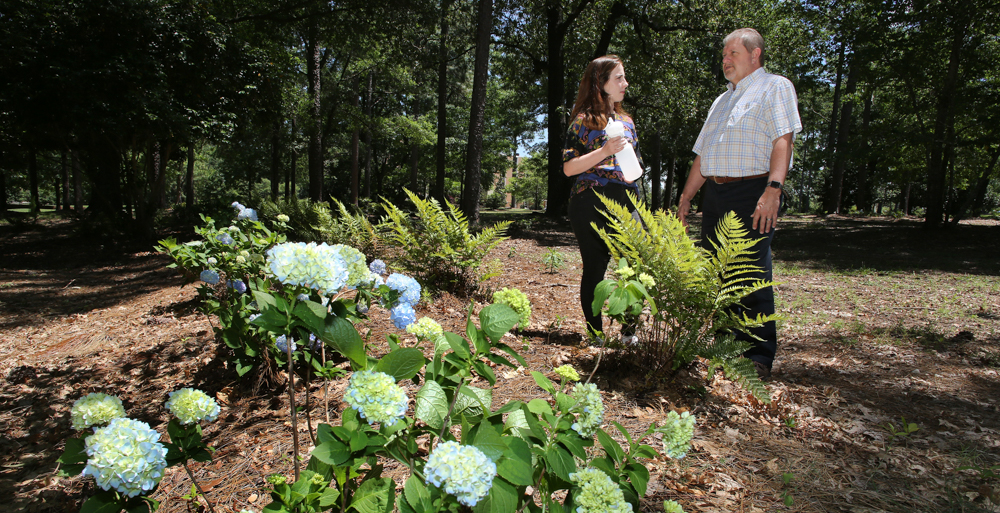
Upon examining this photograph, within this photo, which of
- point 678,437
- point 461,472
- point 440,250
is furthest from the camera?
point 440,250

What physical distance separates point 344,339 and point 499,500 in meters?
0.51

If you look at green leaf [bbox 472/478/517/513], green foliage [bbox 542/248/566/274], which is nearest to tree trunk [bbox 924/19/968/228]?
green foliage [bbox 542/248/566/274]

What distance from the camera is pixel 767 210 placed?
2609mm

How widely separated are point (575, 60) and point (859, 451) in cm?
1439

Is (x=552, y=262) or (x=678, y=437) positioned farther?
(x=552, y=262)

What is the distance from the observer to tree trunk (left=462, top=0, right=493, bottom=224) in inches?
361

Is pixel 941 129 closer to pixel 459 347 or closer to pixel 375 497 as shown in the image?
pixel 459 347

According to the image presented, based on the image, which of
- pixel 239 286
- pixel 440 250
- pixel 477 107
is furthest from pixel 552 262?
pixel 477 107

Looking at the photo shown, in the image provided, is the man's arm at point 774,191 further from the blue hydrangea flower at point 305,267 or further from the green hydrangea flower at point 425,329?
the blue hydrangea flower at point 305,267

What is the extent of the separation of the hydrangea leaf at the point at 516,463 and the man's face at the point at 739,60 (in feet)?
8.88

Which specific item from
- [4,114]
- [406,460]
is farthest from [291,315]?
[4,114]

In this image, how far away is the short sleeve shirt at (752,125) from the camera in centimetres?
263

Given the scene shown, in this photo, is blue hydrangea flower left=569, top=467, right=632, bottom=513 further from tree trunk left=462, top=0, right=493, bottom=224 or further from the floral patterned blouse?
tree trunk left=462, top=0, right=493, bottom=224

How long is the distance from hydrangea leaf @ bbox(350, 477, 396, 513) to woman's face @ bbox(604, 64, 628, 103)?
2.68 meters
